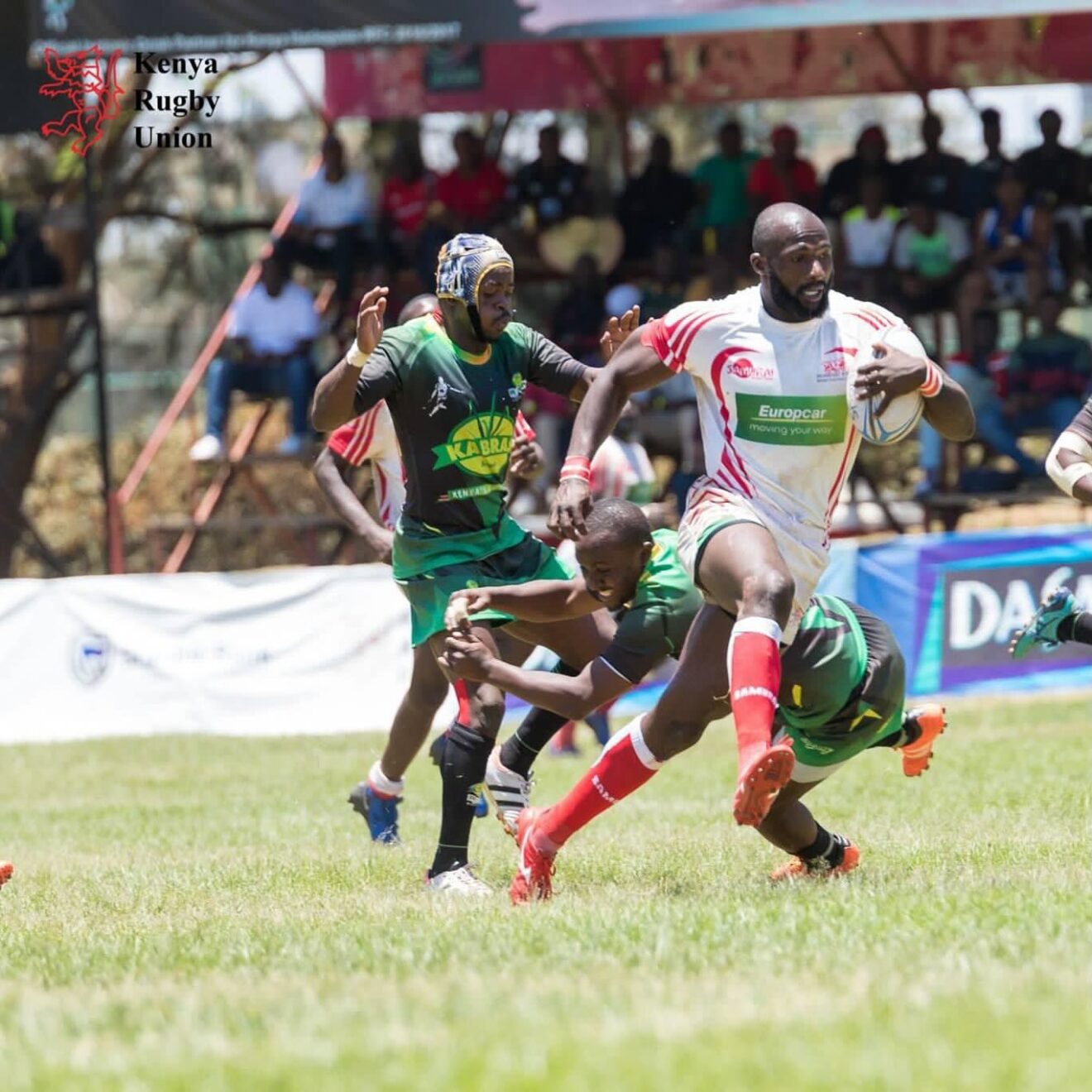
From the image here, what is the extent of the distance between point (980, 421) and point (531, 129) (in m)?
7.20

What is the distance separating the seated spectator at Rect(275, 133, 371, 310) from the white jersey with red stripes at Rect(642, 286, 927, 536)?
13.0m

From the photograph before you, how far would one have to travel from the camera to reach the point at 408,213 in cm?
1931

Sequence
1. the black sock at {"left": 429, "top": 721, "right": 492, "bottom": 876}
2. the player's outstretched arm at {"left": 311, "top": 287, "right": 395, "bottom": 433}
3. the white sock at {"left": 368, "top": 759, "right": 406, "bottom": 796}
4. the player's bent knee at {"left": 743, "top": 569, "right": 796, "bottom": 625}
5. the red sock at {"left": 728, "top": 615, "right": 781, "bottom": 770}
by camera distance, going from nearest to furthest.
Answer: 1. the red sock at {"left": 728, "top": 615, "right": 781, "bottom": 770}
2. the player's bent knee at {"left": 743, "top": 569, "right": 796, "bottom": 625}
3. the player's outstretched arm at {"left": 311, "top": 287, "right": 395, "bottom": 433}
4. the black sock at {"left": 429, "top": 721, "right": 492, "bottom": 876}
5. the white sock at {"left": 368, "top": 759, "right": 406, "bottom": 796}

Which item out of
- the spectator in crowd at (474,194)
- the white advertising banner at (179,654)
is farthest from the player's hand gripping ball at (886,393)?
the spectator in crowd at (474,194)

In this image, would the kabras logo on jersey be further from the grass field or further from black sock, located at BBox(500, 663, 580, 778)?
the grass field

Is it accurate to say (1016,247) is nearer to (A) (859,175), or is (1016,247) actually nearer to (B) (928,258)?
(B) (928,258)

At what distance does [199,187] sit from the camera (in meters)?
26.1

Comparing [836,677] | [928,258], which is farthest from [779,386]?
[928,258]

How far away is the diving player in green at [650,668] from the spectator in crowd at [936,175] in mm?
11962

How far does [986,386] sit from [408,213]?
5.77m

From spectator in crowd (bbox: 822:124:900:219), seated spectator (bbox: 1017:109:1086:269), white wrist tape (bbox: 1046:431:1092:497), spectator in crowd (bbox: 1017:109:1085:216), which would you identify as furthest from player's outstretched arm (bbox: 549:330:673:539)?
spectator in crowd (bbox: 1017:109:1085:216)

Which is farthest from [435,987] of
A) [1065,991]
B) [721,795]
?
[721,795]

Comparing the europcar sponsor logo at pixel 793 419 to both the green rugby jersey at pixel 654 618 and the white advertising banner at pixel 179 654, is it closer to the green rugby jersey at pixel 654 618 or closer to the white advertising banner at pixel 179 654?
the green rugby jersey at pixel 654 618

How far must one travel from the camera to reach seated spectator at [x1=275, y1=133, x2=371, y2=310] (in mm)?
19359
